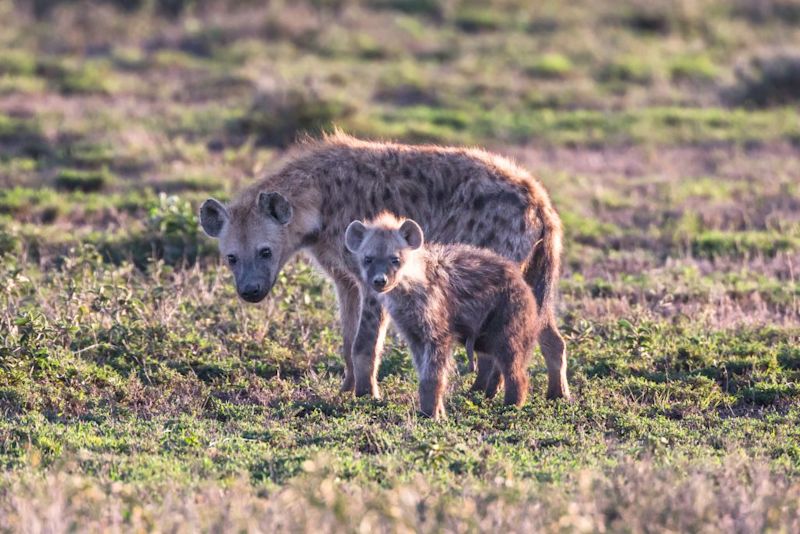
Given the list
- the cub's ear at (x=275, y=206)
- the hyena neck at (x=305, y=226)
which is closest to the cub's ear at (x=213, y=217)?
the cub's ear at (x=275, y=206)

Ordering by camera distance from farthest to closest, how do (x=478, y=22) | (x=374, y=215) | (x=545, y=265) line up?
(x=478, y=22) → (x=374, y=215) → (x=545, y=265)

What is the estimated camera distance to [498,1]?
68.6 ft

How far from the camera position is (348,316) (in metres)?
7.03

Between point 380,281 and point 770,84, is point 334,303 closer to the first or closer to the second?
point 380,281

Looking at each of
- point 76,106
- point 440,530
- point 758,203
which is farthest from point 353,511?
point 76,106

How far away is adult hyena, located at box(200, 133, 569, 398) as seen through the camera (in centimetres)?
667

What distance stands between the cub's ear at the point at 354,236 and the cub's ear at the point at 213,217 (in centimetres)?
74

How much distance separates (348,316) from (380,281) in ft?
3.20

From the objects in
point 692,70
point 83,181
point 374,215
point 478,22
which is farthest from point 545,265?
point 478,22

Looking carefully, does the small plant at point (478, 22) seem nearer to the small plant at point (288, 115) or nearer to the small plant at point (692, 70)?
the small plant at point (692, 70)

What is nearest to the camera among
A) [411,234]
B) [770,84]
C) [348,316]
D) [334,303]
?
[411,234]

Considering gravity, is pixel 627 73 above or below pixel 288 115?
above

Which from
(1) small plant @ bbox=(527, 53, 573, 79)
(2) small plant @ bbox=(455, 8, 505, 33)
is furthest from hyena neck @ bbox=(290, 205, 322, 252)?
(2) small plant @ bbox=(455, 8, 505, 33)

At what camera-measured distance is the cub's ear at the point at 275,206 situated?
6.59 metres
